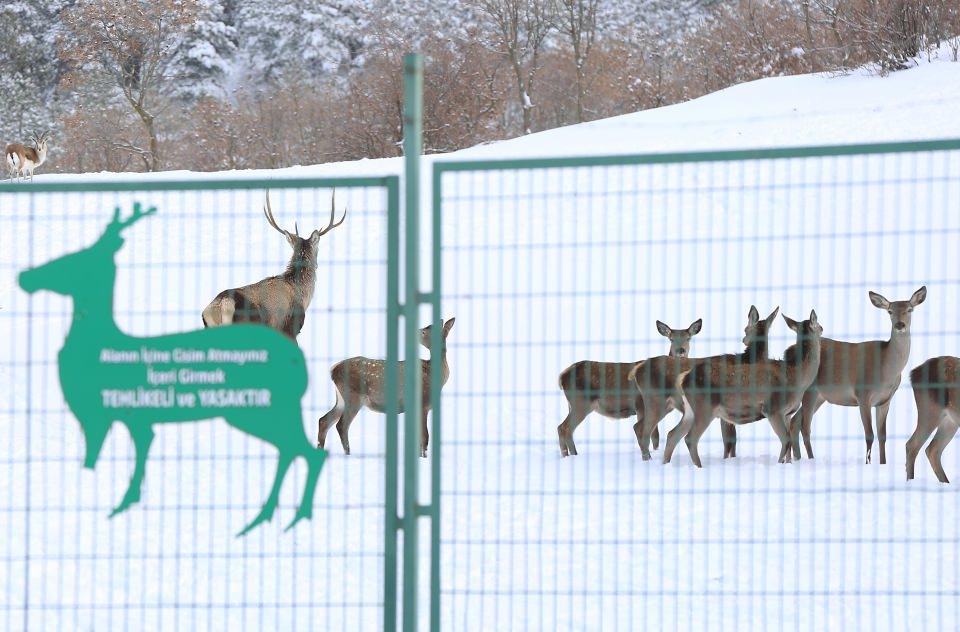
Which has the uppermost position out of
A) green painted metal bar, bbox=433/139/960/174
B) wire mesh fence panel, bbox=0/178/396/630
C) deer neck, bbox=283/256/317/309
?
green painted metal bar, bbox=433/139/960/174

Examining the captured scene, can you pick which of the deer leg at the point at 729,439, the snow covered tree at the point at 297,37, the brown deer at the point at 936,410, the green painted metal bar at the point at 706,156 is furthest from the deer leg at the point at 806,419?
the snow covered tree at the point at 297,37

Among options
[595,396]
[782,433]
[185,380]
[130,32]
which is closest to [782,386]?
[782,433]

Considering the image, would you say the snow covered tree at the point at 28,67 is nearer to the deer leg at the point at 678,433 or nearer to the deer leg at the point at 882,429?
the deer leg at the point at 678,433

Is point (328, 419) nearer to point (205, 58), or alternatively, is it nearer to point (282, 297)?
point (282, 297)

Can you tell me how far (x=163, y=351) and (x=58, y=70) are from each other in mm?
56314

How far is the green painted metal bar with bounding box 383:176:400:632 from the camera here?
15.0ft

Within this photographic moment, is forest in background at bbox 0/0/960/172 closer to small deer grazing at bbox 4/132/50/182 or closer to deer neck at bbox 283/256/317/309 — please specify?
small deer grazing at bbox 4/132/50/182

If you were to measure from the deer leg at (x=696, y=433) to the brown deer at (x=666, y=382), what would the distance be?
0.27 metres

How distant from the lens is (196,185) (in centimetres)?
472

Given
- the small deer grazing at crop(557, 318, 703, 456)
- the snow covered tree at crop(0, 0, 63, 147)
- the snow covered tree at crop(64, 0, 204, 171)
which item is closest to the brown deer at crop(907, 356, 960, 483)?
the small deer grazing at crop(557, 318, 703, 456)

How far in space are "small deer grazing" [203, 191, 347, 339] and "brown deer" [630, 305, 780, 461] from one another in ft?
11.6

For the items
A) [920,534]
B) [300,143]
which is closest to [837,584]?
[920,534]

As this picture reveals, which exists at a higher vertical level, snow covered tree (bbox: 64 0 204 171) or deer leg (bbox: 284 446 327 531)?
snow covered tree (bbox: 64 0 204 171)

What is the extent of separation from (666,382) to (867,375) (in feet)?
5.06
